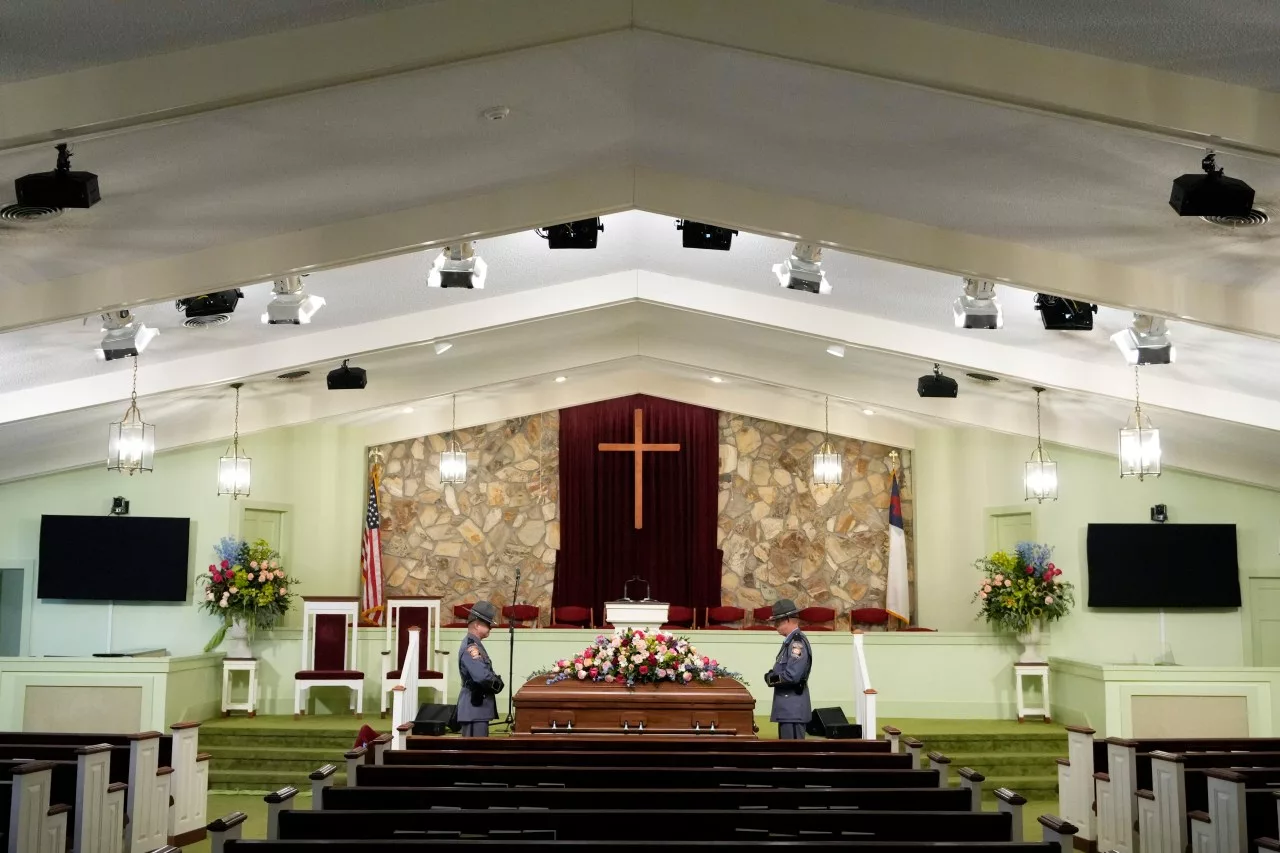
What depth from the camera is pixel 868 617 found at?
47.9 ft

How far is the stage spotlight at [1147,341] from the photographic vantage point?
309 inches

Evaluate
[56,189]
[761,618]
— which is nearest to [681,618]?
[761,618]

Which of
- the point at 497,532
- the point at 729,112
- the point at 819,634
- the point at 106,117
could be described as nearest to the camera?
the point at 106,117

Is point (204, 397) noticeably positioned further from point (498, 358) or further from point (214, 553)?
point (498, 358)

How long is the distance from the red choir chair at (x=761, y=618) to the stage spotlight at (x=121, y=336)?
27.3 ft

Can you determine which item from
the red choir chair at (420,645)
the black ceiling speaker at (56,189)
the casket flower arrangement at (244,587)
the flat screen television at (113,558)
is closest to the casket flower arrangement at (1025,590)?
the red choir chair at (420,645)

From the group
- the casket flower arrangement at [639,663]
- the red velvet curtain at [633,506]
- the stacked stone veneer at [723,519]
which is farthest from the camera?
the red velvet curtain at [633,506]

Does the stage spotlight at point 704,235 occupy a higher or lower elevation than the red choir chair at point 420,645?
higher

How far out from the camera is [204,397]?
464 inches

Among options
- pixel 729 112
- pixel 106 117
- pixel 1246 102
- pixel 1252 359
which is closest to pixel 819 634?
pixel 1252 359

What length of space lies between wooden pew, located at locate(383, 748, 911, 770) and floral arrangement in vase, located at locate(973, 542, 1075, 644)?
5.38 m

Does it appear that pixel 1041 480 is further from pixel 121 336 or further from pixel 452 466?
pixel 121 336

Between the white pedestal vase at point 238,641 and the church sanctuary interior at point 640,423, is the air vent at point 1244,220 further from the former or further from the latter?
the white pedestal vase at point 238,641

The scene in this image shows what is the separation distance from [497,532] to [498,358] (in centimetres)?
367
